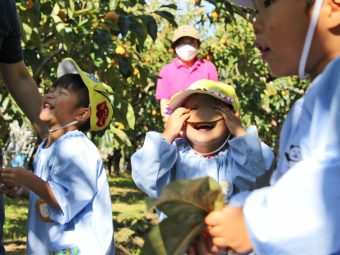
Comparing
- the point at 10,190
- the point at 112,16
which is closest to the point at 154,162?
the point at 10,190

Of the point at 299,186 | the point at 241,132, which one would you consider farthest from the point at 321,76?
the point at 241,132

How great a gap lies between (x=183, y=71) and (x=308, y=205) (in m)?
3.63

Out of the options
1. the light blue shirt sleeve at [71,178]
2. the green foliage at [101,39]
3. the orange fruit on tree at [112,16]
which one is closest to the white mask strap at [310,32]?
the light blue shirt sleeve at [71,178]

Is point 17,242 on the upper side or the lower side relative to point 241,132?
lower

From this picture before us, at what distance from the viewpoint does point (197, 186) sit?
3.87 feet

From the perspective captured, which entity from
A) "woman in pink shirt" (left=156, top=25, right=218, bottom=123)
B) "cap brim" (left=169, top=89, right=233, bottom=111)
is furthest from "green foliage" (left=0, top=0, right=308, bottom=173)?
"cap brim" (left=169, top=89, right=233, bottom=111)

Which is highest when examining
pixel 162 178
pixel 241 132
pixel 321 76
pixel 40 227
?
pixel 321 76

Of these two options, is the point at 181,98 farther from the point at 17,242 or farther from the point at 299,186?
the point at 17,242

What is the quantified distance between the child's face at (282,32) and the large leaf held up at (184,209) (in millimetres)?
326

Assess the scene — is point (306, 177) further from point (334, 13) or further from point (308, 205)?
point (334, 13)

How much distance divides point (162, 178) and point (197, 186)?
1350 millimetres

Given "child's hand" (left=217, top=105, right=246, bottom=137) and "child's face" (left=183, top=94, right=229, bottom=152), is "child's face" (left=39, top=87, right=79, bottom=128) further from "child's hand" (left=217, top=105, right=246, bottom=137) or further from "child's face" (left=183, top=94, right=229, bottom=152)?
"child's hand" (left=217, top=105, right=246, bottom=137)

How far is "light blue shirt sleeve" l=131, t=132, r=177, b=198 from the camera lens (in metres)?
2.47

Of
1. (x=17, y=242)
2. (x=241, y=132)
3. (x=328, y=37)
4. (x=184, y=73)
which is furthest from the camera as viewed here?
(x=17, y=242)
